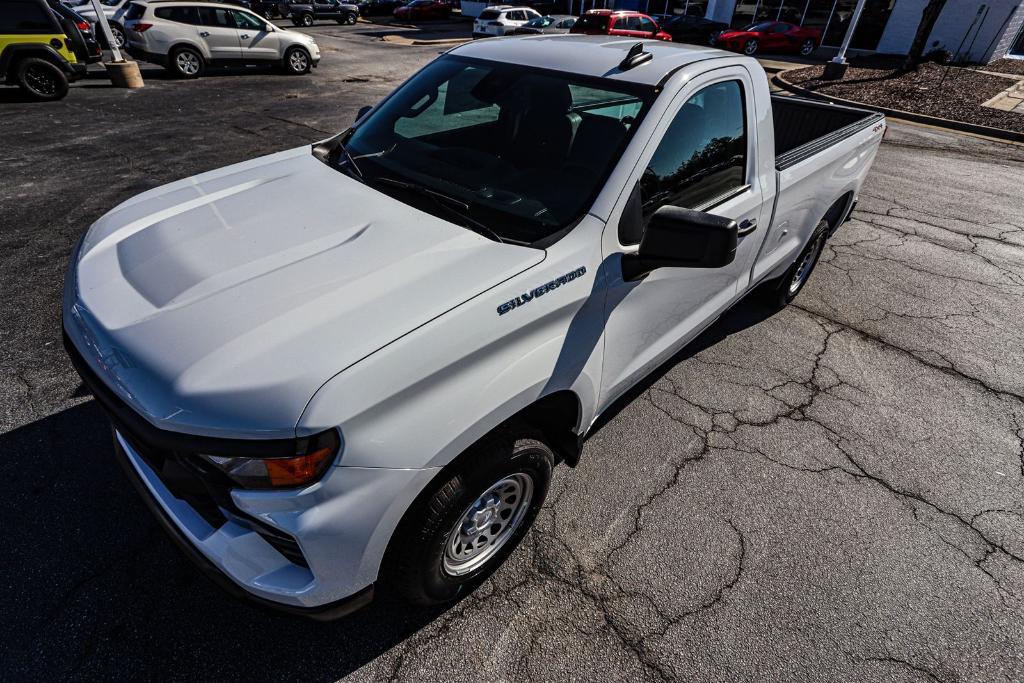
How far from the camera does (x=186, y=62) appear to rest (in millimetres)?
13484

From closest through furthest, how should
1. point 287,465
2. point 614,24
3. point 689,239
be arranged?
point 287,465, point 689,239, point 614,24

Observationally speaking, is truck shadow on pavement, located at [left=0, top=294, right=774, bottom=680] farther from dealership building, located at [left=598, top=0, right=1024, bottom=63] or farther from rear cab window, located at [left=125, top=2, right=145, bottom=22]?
dealership building, located at [left=598, top=0, right=1024, bottom=63]

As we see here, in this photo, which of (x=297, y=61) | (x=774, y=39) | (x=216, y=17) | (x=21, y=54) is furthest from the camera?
(x=774, y=39)

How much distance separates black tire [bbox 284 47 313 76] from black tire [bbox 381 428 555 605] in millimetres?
16286

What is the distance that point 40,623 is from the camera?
2.20 metres

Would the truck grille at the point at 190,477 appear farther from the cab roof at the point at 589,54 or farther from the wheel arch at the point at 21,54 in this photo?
the wheel arch at the point at 21,54

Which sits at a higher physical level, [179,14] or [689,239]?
[689,239]

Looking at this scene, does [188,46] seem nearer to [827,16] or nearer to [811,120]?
[811,120]

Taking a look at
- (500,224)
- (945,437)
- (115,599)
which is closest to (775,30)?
(945,437)

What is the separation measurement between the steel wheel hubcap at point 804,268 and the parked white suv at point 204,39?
1515cm

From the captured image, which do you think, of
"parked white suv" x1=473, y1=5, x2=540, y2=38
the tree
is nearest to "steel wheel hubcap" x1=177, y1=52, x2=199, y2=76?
"parked white suv" x1=473, y1=5, x2=540, y2=38

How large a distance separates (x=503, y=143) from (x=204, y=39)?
1502cm

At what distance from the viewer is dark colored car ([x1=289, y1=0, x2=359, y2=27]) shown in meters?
29.5

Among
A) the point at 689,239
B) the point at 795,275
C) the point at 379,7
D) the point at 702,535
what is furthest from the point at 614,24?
the point at 379,7
